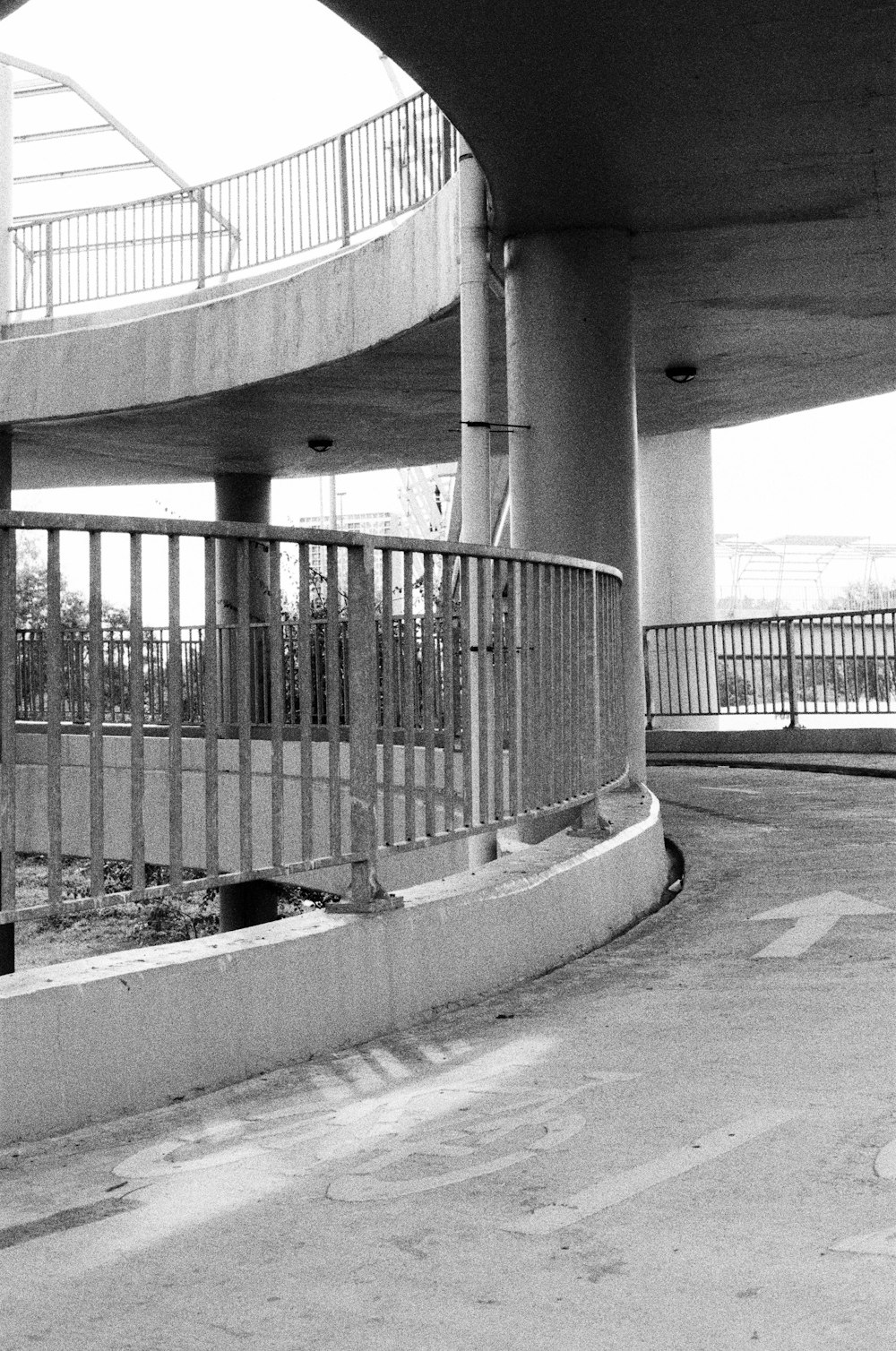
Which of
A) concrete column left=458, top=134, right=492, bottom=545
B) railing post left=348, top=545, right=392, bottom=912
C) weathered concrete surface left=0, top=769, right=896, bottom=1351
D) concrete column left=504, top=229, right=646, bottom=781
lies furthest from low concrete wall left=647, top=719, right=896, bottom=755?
railing post left=348, top=545, right=392, bottom=912

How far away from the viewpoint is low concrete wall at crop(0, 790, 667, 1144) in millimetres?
3402

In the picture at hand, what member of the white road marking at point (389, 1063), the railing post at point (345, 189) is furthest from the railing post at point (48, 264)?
the white road marking at point (389, 1063)

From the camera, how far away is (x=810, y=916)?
6.12 m

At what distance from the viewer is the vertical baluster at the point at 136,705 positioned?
363 cm

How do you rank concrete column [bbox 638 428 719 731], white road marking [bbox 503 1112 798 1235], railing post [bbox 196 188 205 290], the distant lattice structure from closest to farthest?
white road marking [bbox 503 1112 798 1235], railing post [bbox 196 188 205 290], concrete column [bbox 638 428 719 731], the distant lattice structure

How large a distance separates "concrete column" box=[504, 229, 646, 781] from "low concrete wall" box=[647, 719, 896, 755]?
744 centimetres

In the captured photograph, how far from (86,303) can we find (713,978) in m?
16.2

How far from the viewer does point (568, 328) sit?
880 cm

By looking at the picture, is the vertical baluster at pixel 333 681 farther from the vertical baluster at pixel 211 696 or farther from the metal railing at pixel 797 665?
the metal railing at pixel 797 665

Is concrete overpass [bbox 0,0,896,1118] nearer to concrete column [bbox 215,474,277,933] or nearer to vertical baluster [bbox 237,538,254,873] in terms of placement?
vertical baluster [bbox 237,538,254,873]

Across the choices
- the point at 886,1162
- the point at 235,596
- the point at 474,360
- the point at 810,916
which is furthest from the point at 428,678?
the point at 235,596

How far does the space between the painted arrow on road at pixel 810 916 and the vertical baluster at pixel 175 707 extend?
2546 millimetres

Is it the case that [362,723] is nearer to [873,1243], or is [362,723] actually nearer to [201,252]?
[873,1243]

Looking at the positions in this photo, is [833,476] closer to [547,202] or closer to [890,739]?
[890,739]
